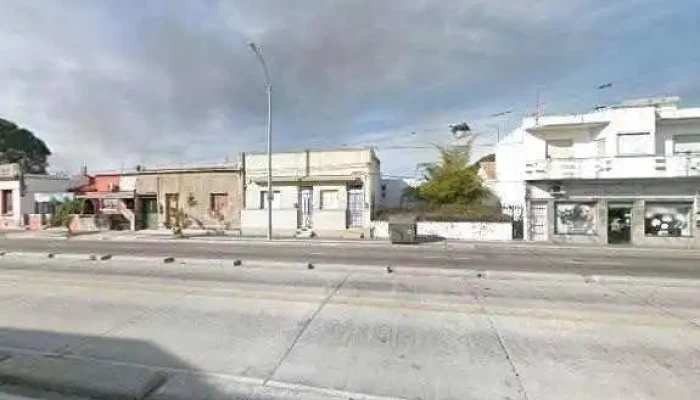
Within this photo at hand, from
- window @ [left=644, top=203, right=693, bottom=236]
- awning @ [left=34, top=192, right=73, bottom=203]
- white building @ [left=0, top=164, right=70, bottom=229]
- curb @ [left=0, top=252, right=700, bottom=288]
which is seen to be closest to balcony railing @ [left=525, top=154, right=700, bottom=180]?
window @ [left=644, top=203, right=693, bottom=236]

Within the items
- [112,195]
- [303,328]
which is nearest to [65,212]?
[112,195]

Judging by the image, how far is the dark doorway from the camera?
24.5 m

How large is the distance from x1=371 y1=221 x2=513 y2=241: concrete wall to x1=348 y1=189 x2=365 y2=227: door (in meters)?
1.45

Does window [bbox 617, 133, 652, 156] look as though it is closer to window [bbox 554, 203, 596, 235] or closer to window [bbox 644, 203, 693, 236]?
window [bbox 644, 203, 693, 236]

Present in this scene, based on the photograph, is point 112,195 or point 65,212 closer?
point 112,195

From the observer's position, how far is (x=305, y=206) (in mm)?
29844

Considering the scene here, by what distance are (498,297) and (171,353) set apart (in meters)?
5.93

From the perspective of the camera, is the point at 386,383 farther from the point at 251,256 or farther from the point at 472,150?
the point at 472,150

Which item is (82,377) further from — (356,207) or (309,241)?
(356,207)

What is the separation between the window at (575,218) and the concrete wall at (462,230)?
288 cm

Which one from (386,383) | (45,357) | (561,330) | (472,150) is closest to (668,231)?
(472,150)

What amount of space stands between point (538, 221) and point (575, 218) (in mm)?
1968

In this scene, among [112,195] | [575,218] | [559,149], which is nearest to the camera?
[575,218]

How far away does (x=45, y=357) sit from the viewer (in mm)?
4961
